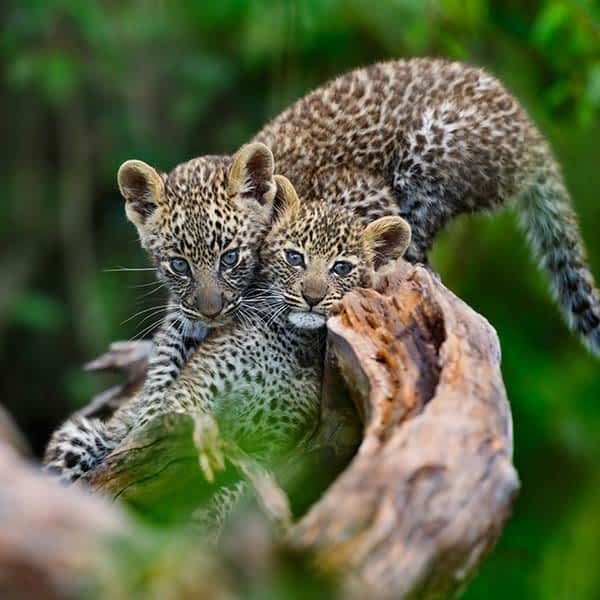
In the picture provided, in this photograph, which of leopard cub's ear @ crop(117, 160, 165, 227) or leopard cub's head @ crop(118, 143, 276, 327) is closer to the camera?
leopard cub's head @ crop(118, 143, 276, 327)

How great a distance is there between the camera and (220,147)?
588 inches

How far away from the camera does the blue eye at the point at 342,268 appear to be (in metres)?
A: 6.50

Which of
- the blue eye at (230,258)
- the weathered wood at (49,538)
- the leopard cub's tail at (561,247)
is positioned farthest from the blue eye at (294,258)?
the weathered wood at (49,538)

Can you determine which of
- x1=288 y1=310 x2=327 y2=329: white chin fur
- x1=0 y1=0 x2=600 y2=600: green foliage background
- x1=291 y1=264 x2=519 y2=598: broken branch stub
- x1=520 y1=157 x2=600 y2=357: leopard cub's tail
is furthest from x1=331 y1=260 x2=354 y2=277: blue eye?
x1=0 y1=0 x2=600 y2=600: green foliage background

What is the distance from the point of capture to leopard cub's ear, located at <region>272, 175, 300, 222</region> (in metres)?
6.88

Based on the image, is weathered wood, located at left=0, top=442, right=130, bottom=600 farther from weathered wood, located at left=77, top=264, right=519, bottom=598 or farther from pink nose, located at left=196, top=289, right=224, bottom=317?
pink nose, located at left=196, top=289, right=224, bottom=317

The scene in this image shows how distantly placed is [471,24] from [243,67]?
5624mm

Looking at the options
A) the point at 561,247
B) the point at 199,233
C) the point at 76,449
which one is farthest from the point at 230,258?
the point at 561,247

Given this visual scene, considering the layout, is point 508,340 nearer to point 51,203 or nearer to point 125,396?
point 125,396

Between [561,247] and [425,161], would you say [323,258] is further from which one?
[561,247]

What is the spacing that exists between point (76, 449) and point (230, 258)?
54.6 inches

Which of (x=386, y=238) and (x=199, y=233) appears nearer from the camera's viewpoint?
(x=386, y=238)

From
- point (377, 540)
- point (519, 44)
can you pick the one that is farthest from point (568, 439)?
point (377, 540)

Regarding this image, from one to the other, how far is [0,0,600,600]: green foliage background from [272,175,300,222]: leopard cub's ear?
8.73 ft
